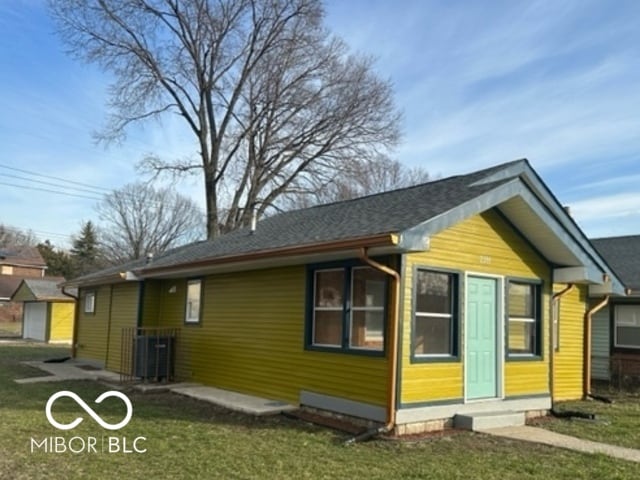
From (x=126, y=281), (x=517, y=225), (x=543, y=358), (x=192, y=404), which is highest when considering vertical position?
(x=517, y=225)

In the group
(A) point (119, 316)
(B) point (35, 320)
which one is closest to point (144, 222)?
(B) point (35, 320)

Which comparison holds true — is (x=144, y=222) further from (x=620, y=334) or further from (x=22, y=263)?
(x=620, y=334)

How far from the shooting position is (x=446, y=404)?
340 inches

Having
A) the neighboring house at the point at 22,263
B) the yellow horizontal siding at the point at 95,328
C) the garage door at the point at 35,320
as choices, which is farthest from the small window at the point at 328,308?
the neighboring house at the point at 22,263

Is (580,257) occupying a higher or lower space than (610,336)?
higher

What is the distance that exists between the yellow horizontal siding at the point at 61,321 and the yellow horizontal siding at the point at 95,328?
10519 millimetres

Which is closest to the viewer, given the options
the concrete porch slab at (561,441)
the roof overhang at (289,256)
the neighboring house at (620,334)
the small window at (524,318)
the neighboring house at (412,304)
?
the concrete porch slab at (561,441)

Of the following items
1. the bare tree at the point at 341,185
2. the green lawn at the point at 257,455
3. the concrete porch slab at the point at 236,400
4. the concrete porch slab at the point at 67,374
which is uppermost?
the bare tree at the point at 341,185

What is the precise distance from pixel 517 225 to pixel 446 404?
134 inches

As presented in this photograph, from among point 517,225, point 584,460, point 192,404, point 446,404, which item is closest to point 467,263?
point 517,225

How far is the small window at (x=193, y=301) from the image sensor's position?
42.8 ft

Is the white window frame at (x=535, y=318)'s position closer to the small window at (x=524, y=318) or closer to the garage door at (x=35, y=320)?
the small window at (x=524, y=318)

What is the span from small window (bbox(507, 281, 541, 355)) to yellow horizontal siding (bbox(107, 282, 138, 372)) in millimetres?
8917

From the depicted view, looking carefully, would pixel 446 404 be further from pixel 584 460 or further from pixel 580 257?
pixel 580 257
